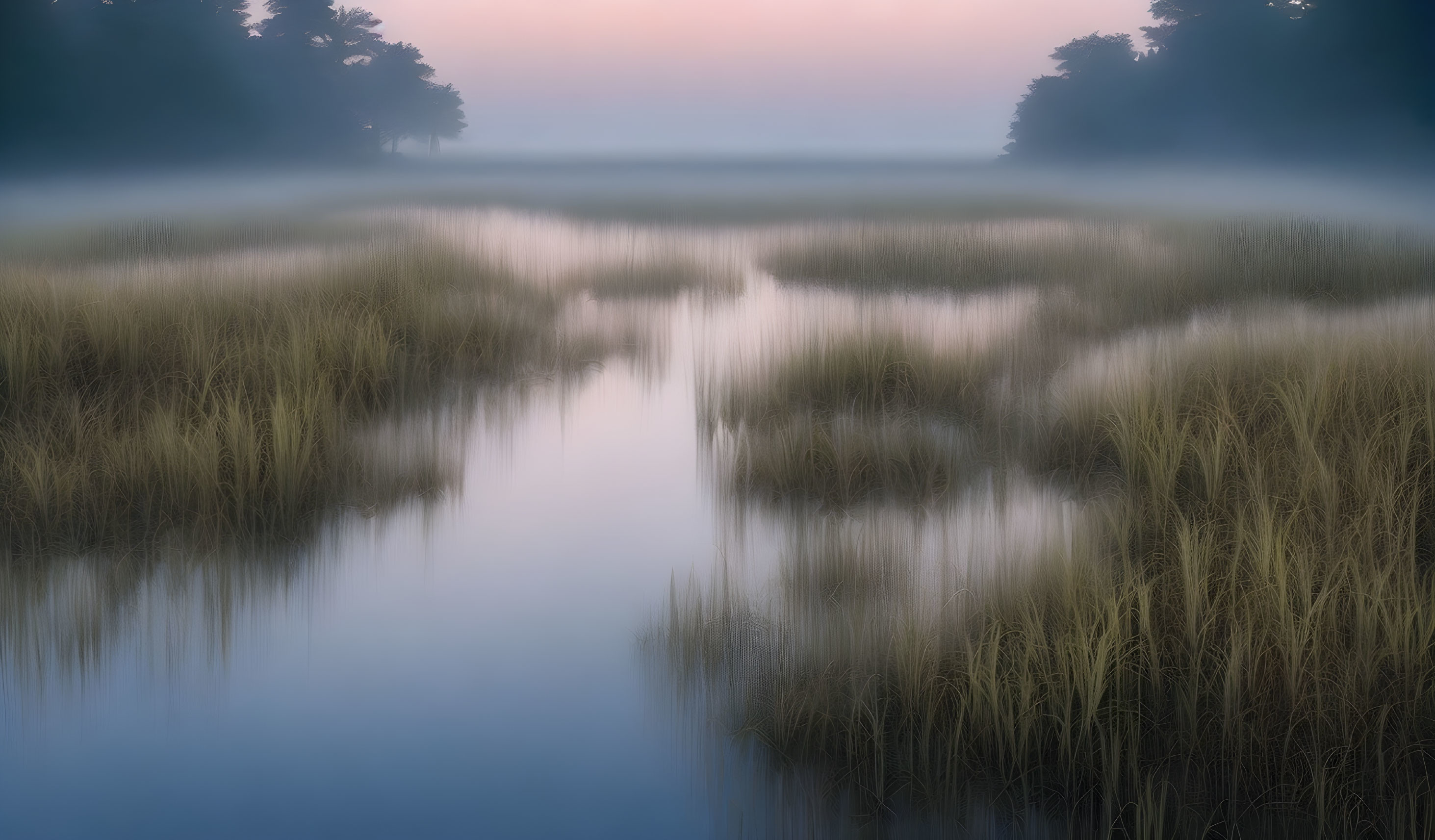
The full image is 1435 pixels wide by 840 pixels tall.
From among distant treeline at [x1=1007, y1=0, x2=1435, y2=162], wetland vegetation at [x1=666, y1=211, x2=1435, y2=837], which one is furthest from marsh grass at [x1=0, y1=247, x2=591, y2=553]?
distant treeline at [x1=1007, y1=0, x2=1435, y2=162]

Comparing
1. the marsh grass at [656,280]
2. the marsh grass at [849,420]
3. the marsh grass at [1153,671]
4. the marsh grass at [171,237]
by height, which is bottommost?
the marsh grass at [1153,671]

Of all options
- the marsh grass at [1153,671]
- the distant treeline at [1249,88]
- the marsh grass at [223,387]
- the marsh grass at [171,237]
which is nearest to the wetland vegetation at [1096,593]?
the marsh grass at [1153,671]

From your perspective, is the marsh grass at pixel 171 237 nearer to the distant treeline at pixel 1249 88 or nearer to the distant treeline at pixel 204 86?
the distant treeline at pixel 204 86

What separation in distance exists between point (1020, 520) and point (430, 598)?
1646 millimetres

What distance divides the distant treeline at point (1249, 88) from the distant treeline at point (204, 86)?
9.35 meters

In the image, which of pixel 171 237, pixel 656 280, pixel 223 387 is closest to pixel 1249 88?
pixel 656 280

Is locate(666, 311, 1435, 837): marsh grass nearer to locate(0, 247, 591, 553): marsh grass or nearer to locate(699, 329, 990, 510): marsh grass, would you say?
locate(699, 329, 990, 510): marsh grass

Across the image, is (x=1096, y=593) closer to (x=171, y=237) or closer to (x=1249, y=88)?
(x=171, y=237)

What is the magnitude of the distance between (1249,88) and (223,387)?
14395 millimetres

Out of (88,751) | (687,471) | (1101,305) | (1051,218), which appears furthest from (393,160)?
(88,751)

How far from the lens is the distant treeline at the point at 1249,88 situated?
11.8 m

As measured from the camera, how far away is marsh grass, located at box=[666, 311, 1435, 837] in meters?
1.59

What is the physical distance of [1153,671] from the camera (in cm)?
178

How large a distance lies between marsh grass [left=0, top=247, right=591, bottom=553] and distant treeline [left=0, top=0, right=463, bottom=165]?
10821 mm
